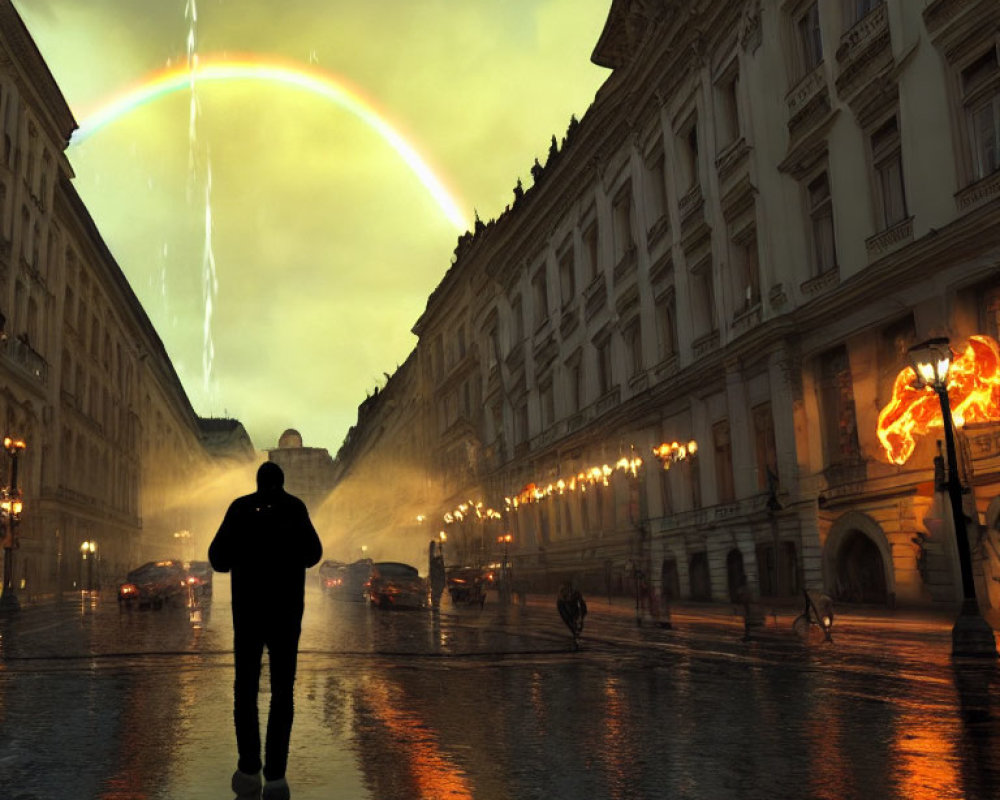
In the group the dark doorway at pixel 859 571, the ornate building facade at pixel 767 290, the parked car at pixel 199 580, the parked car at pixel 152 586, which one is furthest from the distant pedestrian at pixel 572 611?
the parked car at pixel 199 580

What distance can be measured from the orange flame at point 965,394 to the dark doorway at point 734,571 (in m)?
9.04

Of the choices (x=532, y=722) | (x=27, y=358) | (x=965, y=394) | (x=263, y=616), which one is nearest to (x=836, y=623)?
(x=965, y=394)

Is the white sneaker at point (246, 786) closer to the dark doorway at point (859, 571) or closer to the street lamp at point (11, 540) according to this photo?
the dark doorway at point (859, 571)

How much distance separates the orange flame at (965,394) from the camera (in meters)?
18.5

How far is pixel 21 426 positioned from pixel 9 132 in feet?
43.4

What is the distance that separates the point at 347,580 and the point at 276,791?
50176 millimetres

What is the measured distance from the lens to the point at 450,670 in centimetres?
1311

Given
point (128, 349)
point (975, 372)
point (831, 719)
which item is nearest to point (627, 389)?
point (975, 372)

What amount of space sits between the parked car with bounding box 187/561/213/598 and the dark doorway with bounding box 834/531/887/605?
24.0 meters

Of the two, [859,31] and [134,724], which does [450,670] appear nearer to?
[134,724]

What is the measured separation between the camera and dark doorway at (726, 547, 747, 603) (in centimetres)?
2908

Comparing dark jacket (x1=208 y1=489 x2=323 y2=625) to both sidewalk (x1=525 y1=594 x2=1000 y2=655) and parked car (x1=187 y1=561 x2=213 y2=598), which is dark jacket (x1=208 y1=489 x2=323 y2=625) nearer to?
sidewalk (x1=525 y1=594 x2=1000 y2=655)

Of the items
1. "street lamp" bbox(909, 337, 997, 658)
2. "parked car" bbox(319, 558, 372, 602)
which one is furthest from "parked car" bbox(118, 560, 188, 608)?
"street lamp" bbox(909, 337, 997, 658)

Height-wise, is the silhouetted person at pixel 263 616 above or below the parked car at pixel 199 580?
below
